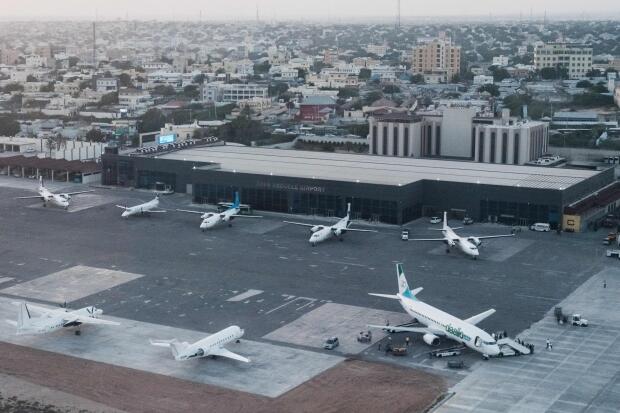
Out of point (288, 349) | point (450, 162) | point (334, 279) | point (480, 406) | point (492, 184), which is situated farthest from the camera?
point (450, 162)

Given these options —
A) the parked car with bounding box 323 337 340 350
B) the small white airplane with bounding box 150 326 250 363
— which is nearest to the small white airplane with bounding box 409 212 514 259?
the parked car with bounding box 323 337 340 350

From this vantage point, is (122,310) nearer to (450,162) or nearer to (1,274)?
(1,274)

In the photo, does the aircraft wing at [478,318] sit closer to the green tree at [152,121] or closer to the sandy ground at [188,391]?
the sandy ground at [188,391]

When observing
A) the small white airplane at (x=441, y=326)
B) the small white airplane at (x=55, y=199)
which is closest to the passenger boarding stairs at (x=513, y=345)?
the small white airplane at (x=441, y=326)

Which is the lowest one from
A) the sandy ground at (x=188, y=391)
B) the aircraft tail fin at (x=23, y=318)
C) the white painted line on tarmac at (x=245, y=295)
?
the white painted line on tarmac at (x=245, y=295)

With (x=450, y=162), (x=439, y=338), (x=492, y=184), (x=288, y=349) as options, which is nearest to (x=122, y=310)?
(x=288, y=349)
